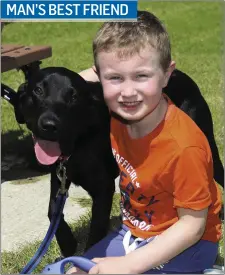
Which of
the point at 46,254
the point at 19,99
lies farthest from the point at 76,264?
the point at 46,254

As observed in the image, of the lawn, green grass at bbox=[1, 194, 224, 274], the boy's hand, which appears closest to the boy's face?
the boy's hand

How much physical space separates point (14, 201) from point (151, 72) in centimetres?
264

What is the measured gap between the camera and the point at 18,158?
6.10m

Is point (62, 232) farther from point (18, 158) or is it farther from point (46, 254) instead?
point (18, 158)

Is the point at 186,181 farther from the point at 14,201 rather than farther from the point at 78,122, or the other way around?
the point at 14,201

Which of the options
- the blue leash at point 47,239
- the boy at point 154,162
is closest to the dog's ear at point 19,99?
the blue leash at point 47,239

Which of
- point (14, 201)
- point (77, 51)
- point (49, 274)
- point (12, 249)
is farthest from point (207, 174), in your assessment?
point (77, 51)

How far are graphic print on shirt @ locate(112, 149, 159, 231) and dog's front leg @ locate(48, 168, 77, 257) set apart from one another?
0.74 meters

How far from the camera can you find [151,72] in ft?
8.82

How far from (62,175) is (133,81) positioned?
3.32ft

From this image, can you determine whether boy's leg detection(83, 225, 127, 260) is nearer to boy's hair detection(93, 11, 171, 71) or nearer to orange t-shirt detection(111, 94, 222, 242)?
orange t-shirt detection(111, 94, 222, 242)

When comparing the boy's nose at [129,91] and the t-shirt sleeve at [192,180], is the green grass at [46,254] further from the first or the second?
the boy's nose at [129,91]

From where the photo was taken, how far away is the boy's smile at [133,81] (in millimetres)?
2672

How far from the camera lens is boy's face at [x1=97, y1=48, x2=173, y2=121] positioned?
8.77 ft
